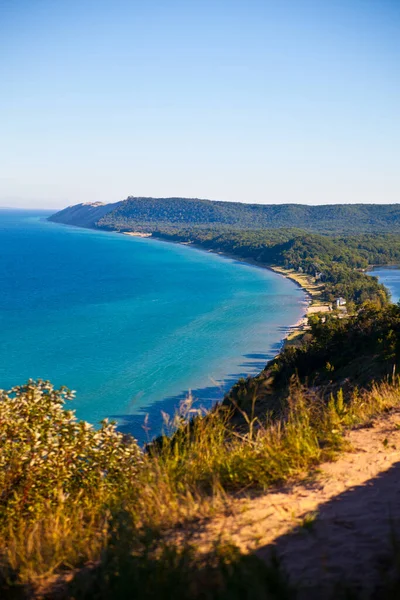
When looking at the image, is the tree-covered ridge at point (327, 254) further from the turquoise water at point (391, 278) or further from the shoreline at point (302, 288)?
the turquoise water at point (391, 278)

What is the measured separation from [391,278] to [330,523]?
413 feet

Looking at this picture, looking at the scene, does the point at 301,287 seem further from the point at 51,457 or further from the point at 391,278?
the point at 51,457

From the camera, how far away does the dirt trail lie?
3.12 meters

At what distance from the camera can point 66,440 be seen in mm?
6938

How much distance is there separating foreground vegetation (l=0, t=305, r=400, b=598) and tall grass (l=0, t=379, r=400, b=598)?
0.01m

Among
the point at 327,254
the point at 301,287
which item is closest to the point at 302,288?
the point at 301,287

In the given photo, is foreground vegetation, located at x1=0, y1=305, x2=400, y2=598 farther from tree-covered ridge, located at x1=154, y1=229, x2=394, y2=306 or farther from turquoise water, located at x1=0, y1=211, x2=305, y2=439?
tree-covered ridge, located at x1=154, y1=229, x2=394, y2=306

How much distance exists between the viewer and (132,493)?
15.4 feet

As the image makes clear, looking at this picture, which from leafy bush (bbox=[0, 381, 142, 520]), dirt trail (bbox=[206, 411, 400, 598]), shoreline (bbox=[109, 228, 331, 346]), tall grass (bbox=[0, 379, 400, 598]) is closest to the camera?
dirt trail (bbox=[206, 411, 400, 598])

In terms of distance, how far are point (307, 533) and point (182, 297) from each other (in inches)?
3502

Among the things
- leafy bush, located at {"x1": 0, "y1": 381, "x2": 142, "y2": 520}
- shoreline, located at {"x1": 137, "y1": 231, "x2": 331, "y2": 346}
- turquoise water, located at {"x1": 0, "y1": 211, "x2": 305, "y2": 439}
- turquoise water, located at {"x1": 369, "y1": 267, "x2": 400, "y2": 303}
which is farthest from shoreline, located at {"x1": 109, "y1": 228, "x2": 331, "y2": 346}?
leafy bush, located at {"x1": 0, "y1": 381, "x2": 142, "y2": 520}

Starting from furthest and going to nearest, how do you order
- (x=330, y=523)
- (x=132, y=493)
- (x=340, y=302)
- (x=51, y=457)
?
(x=340, y=302), (x=51, y=457), (x=132, y=493), (x=330, y=523)

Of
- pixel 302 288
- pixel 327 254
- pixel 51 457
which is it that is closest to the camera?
pixel 51 457

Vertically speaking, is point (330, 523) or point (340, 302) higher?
point (330, 523)
